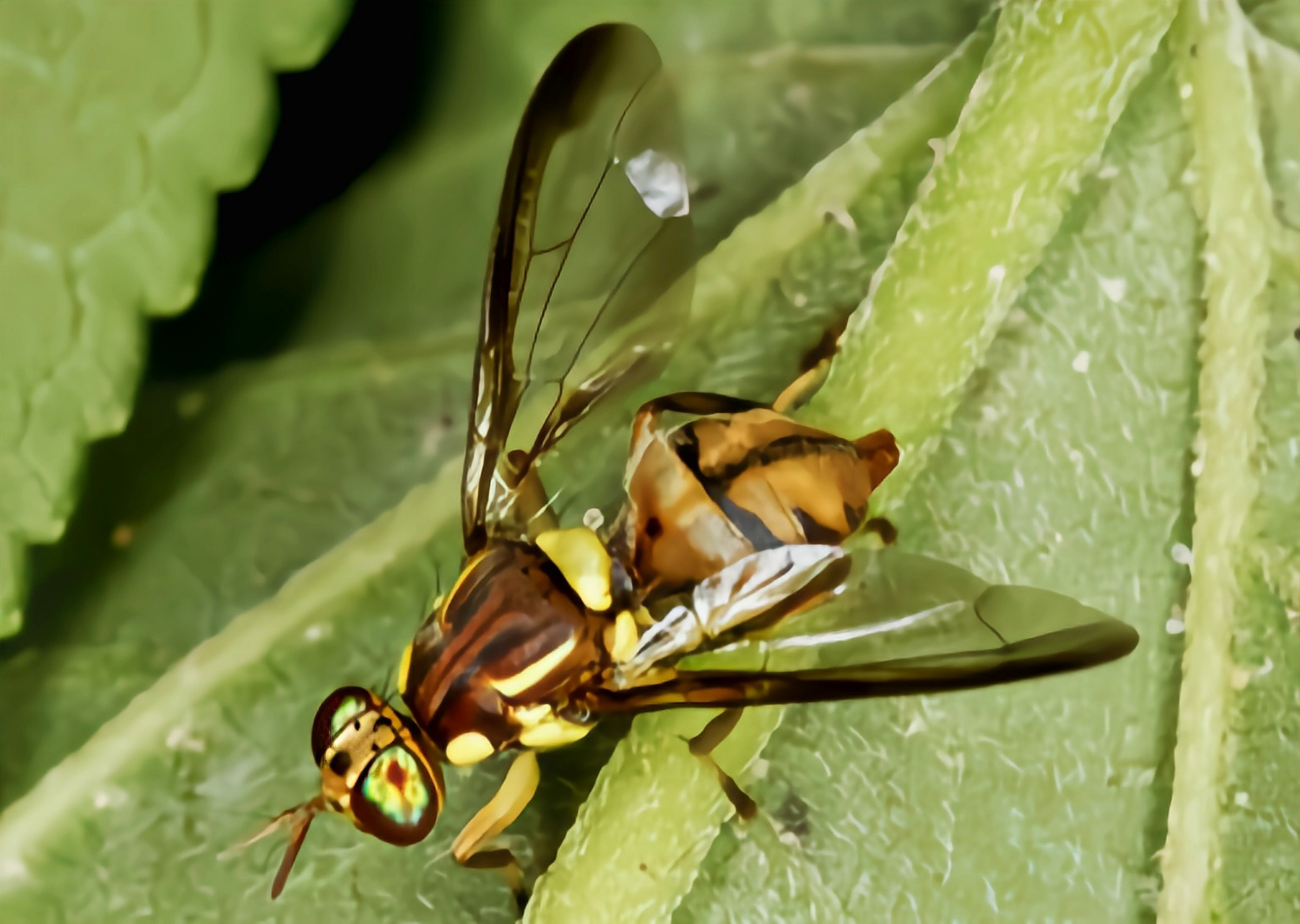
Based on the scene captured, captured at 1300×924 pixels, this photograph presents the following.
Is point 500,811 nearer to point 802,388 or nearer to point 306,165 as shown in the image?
point 802,388

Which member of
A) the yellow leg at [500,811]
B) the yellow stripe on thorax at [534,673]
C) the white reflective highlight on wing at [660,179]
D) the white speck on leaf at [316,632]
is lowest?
the yellow leg at [500,811]

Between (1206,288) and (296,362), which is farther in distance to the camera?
(296,362)

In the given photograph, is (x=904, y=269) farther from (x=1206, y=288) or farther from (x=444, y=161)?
(x=444, y=161)

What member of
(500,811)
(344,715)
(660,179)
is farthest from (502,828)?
(660,179)


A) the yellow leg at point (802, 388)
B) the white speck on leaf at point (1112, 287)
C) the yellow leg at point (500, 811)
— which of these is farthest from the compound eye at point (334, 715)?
the white speck on leaf at point (1112, 287)

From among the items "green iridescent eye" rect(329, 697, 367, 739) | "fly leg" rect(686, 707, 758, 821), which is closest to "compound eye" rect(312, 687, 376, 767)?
"green iridescent eye" rect(329, 697, 367, 739)

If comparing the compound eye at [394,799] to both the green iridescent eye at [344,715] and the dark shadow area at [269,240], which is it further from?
the dark shadow area at [269,240]

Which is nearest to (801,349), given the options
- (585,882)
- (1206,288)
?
(1206,288)
